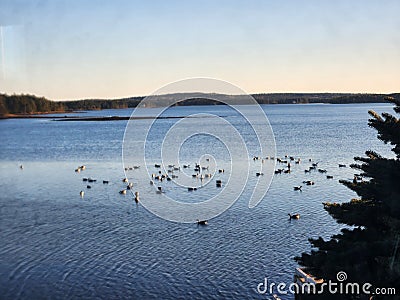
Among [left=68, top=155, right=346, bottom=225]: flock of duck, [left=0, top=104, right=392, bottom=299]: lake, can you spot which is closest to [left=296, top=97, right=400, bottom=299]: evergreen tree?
[left=0, top=104, right=392, bottom=299]: lake

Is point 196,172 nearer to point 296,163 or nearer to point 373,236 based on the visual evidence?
point 296,163

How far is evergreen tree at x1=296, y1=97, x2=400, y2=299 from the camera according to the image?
205 inches

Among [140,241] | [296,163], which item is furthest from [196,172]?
[140,241]

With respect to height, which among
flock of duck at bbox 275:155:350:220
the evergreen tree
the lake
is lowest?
the lake

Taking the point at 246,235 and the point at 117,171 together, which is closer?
the point at 246,235

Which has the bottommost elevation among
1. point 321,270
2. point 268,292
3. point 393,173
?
point 268,292

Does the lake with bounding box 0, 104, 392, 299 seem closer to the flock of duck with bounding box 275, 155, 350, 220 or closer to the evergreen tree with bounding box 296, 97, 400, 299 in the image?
the flock of duck with bounding box 275, 155, 350, 220

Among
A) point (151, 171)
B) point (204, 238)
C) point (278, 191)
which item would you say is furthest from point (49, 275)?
point (151, 171)

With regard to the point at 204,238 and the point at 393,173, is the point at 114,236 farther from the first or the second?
the point at 393,173

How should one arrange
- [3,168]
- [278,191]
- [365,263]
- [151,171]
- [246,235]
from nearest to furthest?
1. [365,263]
2. [246,235]
3. [278,191]
4. [151,171]
5. [3,168]

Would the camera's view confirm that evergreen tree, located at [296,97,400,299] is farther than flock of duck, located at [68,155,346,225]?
No

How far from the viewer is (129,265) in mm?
12914

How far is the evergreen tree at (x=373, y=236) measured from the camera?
5.20 m

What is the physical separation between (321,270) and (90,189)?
18.2 metres
